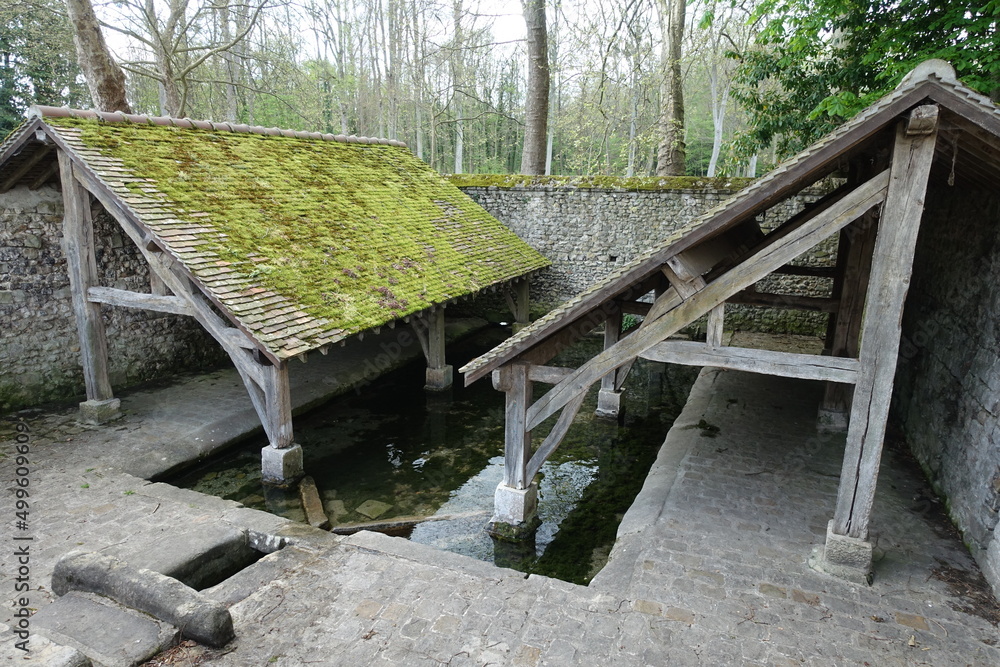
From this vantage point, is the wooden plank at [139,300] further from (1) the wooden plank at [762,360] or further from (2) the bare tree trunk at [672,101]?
(2) the bare tree trunk at [672,101]

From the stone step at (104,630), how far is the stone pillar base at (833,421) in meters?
7.07

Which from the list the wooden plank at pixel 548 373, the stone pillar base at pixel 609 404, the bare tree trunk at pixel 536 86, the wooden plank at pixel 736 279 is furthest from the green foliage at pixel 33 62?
the wooden plank at pixel 736 279

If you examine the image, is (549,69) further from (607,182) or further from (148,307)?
(148,307)

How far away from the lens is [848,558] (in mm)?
4441

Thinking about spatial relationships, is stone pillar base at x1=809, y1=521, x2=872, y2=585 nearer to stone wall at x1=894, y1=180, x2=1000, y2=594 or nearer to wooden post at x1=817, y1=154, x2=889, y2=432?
stone wall at x1=894, y1=180, x2=1000, y2=594

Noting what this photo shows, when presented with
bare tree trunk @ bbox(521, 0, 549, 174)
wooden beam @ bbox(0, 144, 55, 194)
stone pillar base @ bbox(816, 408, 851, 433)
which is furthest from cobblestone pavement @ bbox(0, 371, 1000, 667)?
bare tree trunk @ bbox(521, 0, 549, 174)

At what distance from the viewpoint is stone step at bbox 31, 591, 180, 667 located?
3432 millimetres

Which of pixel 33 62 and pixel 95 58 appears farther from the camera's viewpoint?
pixel 33 62

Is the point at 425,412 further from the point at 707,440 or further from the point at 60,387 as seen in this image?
the point at 60,387

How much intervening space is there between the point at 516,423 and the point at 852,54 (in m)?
8.40

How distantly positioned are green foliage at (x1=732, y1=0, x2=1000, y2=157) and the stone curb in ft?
29.2

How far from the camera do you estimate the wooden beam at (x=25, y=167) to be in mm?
7113

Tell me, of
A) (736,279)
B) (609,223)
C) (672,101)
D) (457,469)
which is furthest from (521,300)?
(736,279)

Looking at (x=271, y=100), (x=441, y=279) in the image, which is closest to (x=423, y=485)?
(x=441, y=279)
